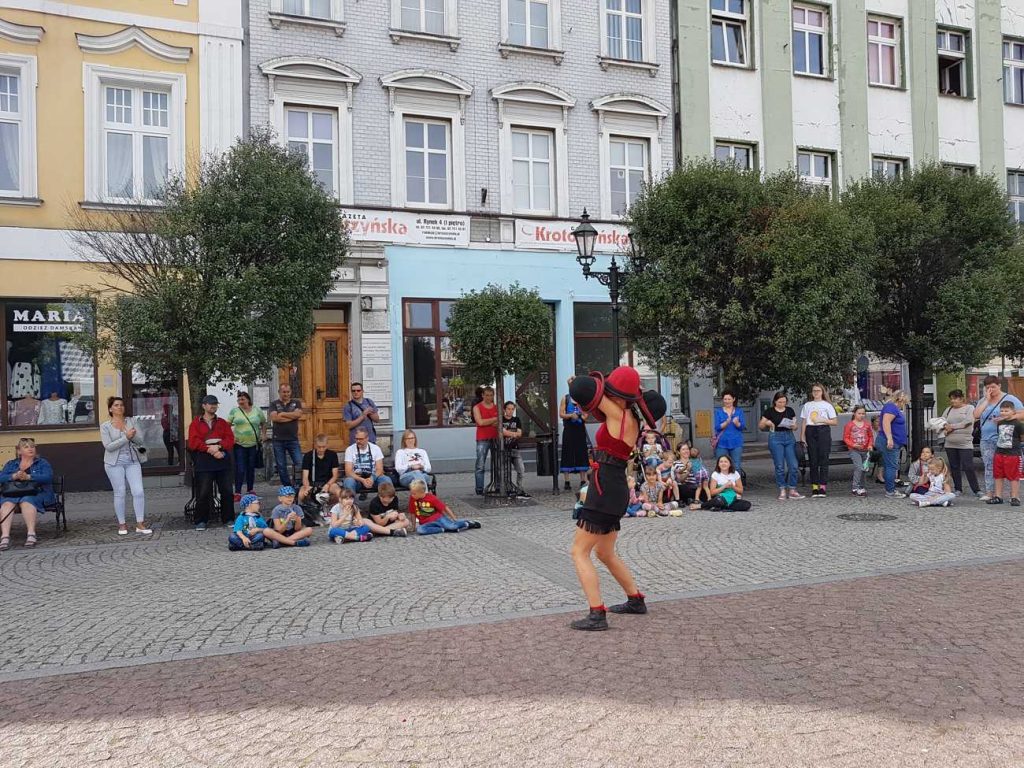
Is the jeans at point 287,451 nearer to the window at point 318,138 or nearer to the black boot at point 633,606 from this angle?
the window at point 318,138

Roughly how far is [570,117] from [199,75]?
7546mm

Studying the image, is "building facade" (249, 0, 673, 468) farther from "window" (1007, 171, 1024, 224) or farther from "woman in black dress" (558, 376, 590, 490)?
"window" (1007, 171, 1024, 224)

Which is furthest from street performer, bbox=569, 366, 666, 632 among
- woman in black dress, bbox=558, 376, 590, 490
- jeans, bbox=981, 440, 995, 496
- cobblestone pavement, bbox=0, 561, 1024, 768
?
jeans, bbox=981, 440, 995, 496

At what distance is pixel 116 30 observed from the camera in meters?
15.7

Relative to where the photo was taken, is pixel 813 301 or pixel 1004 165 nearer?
pixel 813 301

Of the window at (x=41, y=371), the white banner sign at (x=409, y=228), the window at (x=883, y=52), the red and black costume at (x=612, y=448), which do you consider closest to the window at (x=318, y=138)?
the white banner sign at (x=409, y=228)

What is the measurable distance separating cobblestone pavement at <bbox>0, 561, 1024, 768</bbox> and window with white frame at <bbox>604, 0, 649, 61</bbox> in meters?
16.3

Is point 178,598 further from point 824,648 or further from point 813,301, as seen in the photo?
point 813,301

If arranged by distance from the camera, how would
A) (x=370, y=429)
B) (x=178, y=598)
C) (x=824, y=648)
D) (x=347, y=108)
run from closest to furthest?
1. (x=824, y=648)
2. (x=178, y=598)
3. (x=370, y=429)
4. (x=347, y=108)

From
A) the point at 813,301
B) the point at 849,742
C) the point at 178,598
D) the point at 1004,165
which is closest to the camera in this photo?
the point at 849,742

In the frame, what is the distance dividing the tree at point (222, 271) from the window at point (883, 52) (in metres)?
16.6

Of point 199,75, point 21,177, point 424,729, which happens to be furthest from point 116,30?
point 424,729

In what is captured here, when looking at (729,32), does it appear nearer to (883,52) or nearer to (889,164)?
(883,52)

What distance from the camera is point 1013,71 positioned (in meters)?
24.4
